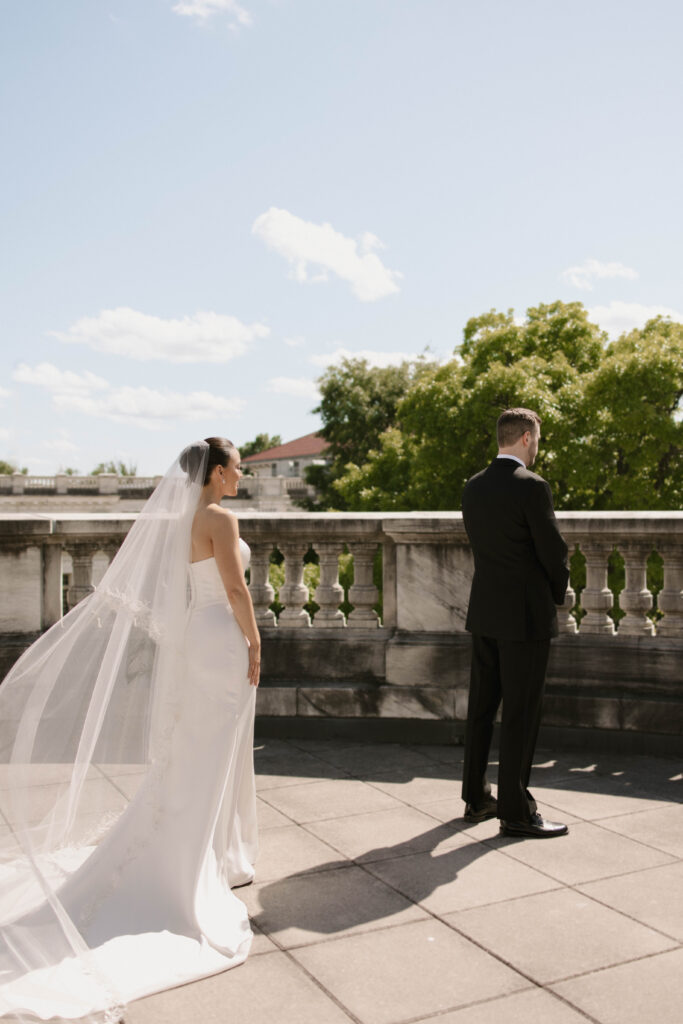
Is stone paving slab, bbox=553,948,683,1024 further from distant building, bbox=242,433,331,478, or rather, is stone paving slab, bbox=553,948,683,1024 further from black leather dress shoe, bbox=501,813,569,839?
distant building, bbox=242,433,331,478

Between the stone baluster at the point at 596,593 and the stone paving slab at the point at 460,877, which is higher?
the stone baluster at the point at 596,593

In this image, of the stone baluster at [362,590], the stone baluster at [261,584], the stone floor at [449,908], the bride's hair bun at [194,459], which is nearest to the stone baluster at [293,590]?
the stone baluster at [261,584]

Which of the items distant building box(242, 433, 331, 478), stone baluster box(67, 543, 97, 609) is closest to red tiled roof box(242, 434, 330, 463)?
distant building box(242, 433, 331, 478)

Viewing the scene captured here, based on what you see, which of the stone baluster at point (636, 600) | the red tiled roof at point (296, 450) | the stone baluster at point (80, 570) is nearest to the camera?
the stone baluster at point (636, 600)

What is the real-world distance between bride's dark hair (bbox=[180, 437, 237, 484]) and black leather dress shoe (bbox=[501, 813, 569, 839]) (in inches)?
91.2

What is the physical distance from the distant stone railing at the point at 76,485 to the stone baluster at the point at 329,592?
196ft

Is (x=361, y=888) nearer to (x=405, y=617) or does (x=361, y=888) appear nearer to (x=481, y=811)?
(x=481, y=811)

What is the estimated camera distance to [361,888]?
4168 mm

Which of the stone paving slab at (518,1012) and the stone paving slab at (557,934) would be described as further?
the stone paving slab at (557,934)

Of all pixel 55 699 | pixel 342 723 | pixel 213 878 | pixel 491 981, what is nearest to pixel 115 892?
pixel 213 878

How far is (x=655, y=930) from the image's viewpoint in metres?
3.70

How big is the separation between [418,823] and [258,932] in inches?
57.4

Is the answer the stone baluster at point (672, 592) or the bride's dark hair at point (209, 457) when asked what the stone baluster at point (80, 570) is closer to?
the bride's dark hair at point (209, 457)

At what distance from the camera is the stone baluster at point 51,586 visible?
23.4 ft
